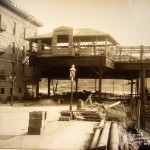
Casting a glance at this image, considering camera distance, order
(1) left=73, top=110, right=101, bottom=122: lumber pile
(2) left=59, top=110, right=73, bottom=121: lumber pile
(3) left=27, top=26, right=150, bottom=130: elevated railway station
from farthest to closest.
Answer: (3) left=27, top=26, right=150, bottom=130: elevated railway station → (1) left=73, top=110, right=101, bottom=122: lumber pile → (2) left=59, top=110, right=73, bottom=121: lumber pile

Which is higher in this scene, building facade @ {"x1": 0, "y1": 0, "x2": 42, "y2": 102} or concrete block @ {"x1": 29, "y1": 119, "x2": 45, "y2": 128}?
building facade @ {"x1": 0, "y1": 0, "x2": 42, "y2": 102}

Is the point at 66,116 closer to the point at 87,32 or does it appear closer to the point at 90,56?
the point at 90,56

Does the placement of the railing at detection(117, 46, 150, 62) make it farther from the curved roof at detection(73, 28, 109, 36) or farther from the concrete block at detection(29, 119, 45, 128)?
the concrete block at detection(29, 119, 45, 128)

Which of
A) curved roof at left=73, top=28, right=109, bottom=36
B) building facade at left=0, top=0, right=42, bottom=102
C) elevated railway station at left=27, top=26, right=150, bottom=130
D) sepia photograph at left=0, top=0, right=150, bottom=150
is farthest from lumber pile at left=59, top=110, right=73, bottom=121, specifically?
building facade at left=0, top=0, right=42, bottom=102

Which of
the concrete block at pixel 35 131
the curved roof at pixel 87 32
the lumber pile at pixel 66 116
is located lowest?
the concrete block at pixel 35 131

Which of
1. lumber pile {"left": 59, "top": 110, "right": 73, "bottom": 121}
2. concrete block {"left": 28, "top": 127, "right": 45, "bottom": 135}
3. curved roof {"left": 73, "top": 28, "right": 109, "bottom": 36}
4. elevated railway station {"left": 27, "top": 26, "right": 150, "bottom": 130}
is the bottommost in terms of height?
concrete block {"left": 28, "top": 127, "right": 45, "bottom": 135}

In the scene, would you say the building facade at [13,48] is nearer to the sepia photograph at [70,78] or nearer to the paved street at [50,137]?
the sepia photograph at [70,78]

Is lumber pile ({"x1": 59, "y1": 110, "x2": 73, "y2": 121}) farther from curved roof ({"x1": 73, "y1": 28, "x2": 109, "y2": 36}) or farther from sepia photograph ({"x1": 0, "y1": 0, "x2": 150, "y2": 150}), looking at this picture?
curved roof ({"x1": 73, "y1": 28, "x2": 109, "y2": 36})

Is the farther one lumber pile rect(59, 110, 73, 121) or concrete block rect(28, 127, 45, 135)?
lumber pile rect(59, 110, 73, 121)

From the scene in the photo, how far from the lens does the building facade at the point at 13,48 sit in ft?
103

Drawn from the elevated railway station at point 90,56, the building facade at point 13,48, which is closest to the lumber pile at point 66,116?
the elevated railway station at point 90,56

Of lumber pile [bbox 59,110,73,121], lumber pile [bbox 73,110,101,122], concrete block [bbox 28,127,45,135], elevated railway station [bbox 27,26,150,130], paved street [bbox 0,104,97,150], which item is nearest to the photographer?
paved street [bbox 0,104,97,150]

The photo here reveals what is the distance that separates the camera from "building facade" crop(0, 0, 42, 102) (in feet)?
103

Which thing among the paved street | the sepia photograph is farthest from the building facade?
the paved street
